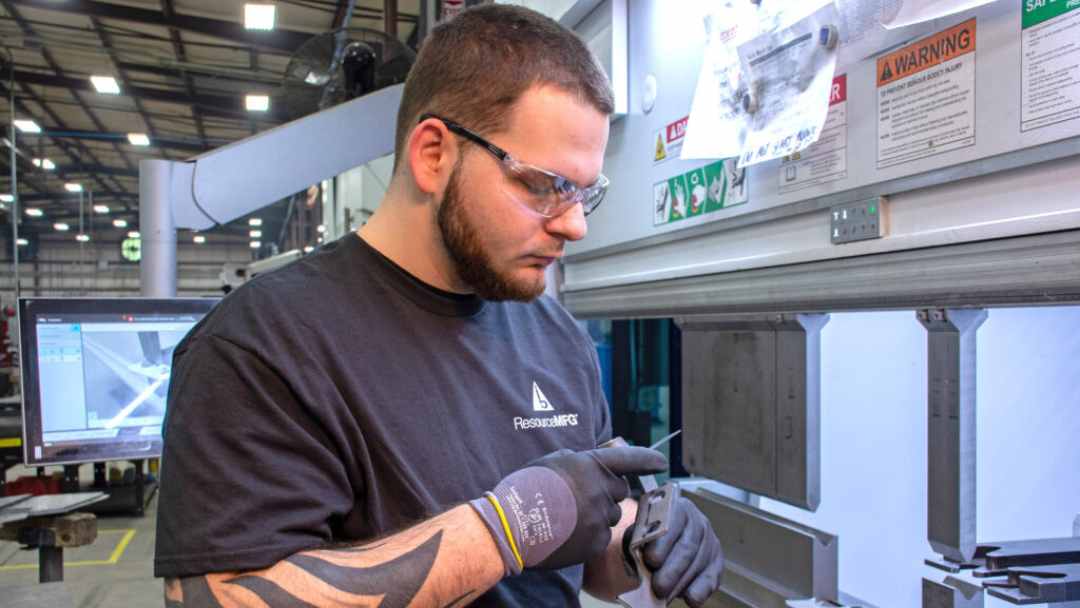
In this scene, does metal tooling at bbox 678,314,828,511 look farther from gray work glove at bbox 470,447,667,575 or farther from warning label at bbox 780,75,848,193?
gray work glove at bbox 470,447,667,575

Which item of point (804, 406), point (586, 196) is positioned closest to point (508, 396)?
point (586, 196)

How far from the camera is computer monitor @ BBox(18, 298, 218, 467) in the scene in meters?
2.03

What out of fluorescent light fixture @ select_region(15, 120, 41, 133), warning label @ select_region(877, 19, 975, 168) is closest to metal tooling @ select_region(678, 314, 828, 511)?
warning label @ select_region(877, 19, 975, 168)

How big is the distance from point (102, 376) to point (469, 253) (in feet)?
5.35

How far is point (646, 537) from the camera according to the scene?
3.13 feet

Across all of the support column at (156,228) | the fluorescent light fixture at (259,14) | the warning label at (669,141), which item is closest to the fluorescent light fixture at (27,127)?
the fluorescent light fixture at (259,14)

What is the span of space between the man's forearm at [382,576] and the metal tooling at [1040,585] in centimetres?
65

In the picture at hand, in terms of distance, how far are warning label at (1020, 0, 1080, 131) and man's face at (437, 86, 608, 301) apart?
52 centimetres

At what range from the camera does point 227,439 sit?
2.55 feet

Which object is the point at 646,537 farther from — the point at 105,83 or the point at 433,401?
the point at 105,83

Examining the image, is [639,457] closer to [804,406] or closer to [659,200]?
[804,406]

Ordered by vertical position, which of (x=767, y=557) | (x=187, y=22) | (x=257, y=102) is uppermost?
(x=187, y=22)

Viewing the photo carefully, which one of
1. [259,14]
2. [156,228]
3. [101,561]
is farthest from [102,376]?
[259,14]

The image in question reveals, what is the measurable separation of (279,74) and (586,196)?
7827 mm
